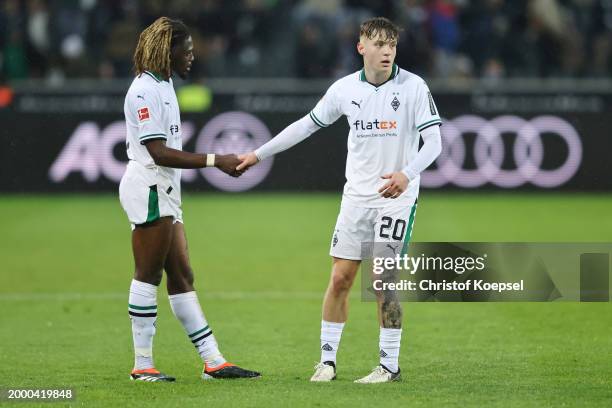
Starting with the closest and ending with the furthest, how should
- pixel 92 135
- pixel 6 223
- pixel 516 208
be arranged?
pixel 6 223
pixel 516 208
pixel 92 135

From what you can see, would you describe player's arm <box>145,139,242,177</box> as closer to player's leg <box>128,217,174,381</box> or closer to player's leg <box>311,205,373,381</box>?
player's leg <box>128,217,174,381</box>

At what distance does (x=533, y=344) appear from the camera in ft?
30.4

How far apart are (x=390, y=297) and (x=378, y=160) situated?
2.99ft

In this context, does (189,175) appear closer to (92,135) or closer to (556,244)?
(92,135)

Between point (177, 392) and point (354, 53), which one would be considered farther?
point (354, 53)

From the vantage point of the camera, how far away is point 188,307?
317 inches

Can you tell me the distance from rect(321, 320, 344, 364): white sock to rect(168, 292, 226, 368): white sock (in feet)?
2.34

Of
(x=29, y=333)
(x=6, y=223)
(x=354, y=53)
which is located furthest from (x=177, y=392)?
(x=354, y=53)

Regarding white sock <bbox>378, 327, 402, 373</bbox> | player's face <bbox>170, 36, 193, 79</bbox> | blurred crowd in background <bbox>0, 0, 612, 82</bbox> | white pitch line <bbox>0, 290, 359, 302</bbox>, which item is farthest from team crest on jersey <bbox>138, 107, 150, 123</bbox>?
blurred crowd in background <bbox>0, 0, 612, 82</bbox>

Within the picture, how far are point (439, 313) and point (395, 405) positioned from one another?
407cm

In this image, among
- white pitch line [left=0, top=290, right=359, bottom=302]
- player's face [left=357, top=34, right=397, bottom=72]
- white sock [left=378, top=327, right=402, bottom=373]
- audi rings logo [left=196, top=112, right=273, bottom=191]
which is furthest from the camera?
audi rings logo [left=196, top=112, right=273, bottom=191]

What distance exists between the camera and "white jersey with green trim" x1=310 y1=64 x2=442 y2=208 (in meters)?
7.73

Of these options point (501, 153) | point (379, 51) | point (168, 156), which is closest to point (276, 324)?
point (168, 156)

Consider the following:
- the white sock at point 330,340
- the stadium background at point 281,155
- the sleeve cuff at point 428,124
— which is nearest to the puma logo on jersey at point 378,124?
the sleeve cuff at point 428,124
